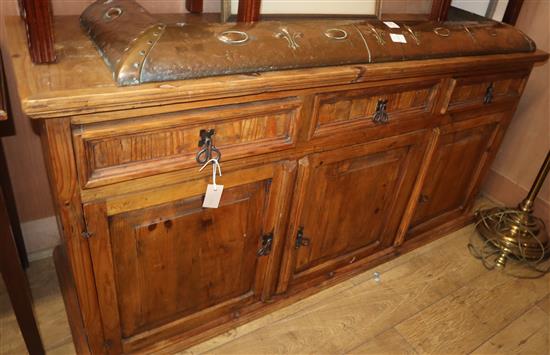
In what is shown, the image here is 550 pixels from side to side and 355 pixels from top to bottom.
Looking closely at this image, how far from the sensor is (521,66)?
61.9 inches

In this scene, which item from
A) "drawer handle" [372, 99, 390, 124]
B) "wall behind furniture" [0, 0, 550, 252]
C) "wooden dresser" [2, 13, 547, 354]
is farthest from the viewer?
"wall behind furniture" [0, 0, 550, 252]

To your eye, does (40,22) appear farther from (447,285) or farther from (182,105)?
(447,285)

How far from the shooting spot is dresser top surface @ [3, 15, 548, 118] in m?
0.75

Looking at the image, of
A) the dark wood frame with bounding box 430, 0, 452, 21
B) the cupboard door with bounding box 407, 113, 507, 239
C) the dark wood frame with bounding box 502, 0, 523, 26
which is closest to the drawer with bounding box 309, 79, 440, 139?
the cupboard door with bounding box 407, 113, 507, 239

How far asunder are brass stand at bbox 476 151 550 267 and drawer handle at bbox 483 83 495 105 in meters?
0.48

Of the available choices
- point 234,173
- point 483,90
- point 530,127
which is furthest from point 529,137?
point 234,173

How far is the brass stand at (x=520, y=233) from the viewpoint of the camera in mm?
1852

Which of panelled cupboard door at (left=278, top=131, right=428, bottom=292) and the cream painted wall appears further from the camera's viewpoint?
the cream painted wall

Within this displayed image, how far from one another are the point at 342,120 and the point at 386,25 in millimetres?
333

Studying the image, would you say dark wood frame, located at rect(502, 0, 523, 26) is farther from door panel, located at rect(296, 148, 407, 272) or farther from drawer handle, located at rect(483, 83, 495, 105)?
door panel, located at rect(296, 148, 407, 272)

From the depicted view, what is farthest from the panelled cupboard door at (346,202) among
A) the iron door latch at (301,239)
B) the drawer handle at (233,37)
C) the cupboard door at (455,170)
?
the drawer handle at (233,37)

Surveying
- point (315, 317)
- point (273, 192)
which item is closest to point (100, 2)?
point (273, 192)

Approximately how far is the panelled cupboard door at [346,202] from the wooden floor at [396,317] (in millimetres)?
138

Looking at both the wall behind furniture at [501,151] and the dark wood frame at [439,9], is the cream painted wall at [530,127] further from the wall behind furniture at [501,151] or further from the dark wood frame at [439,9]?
the dark wood frame at [439,9]
